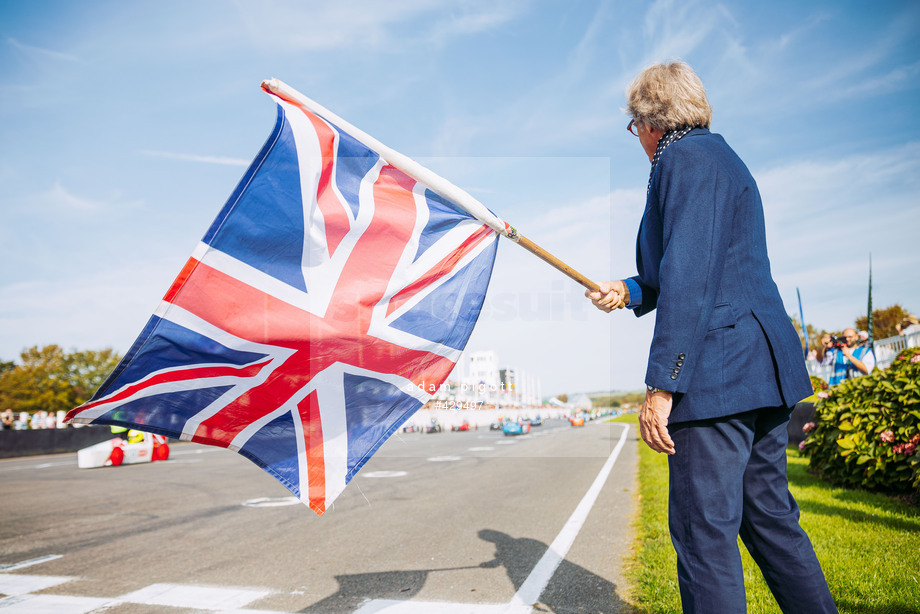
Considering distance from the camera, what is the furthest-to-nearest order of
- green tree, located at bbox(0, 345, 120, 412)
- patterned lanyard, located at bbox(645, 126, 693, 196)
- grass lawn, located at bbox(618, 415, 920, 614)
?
green tree, located at bbox(0, 345, 120, 412)
grass lawn, located at bbox(618, 415, 920, 614)
patterned lanyard, located at bbox(645, 126, 693, 196)

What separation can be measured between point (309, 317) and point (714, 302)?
165 cm

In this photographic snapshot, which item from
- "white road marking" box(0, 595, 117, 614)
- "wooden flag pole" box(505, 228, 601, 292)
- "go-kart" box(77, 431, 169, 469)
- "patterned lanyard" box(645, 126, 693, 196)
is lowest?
"go-kart" box(77, 431, 169, 469)

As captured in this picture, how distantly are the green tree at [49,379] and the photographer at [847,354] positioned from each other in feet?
185

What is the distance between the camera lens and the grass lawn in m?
3.13

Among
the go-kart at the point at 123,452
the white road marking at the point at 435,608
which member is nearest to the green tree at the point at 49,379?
the go-kart at the point at 123,452

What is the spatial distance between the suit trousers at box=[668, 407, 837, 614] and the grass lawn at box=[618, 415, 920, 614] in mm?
1097

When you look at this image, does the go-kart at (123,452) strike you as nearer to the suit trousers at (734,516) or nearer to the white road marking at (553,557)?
the white road marking at (553,557)

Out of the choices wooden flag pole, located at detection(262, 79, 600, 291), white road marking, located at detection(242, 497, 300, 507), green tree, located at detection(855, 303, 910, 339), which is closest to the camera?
wooden flag pole, located at detection(262, 79, 600, 291)

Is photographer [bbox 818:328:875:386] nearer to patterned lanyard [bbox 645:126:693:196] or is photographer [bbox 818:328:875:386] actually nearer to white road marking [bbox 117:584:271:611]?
patterned lanyard [bbox 645:126:693:196]

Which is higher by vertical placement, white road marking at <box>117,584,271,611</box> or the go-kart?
white road marking at <box>117,584,271,611</box>

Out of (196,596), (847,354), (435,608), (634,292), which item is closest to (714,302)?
(634,292)

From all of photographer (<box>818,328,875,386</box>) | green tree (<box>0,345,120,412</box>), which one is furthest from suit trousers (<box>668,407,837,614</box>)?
green tree (<box>0,345,120,412</box>)

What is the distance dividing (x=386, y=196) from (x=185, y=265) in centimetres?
98

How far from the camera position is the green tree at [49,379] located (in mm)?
54875
